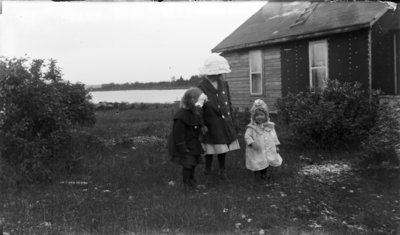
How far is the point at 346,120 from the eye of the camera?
7.32 meters

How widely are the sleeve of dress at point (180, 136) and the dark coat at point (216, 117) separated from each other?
21.8 inches

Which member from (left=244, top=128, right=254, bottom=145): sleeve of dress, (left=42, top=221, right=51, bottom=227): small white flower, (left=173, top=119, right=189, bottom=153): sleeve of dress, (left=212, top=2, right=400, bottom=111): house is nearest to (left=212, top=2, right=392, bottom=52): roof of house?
(left=212, top=2, right=400, bottom=111): house

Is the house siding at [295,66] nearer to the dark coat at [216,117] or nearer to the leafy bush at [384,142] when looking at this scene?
the leafy bush at [384,142]

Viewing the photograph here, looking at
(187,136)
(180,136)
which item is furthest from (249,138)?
(180,136)

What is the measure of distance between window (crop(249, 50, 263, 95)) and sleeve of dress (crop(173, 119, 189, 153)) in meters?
8.86

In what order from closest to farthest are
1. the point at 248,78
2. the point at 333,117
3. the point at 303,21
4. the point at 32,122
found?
the point at 32,122 → the point at 333,117 → the point at 303,21 → the point at 248,78

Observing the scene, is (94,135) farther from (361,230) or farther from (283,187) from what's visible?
(361,230)

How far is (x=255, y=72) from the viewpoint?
1384cm

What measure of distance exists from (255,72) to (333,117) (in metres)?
6.75

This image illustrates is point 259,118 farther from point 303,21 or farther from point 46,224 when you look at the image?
point 303,21

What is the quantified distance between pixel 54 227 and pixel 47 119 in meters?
2.67

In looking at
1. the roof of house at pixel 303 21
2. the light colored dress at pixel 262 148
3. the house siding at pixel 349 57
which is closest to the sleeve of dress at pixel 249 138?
the light colored dress at pixel 262 148

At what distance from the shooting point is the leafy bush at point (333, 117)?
7363mm

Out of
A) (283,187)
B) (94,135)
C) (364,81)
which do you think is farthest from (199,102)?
(364,81)
